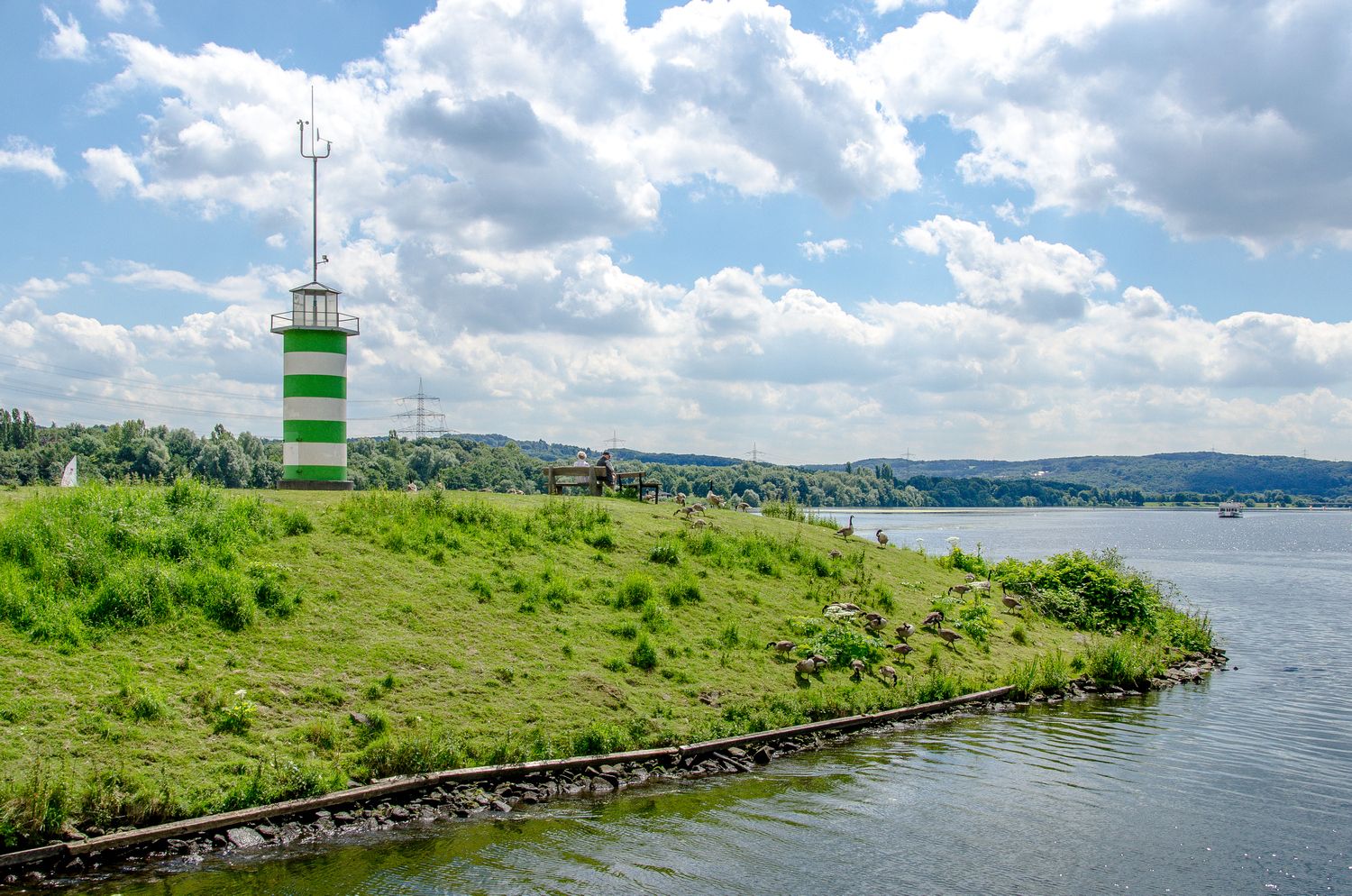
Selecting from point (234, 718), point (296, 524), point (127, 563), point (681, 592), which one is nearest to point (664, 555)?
point (681, 592)

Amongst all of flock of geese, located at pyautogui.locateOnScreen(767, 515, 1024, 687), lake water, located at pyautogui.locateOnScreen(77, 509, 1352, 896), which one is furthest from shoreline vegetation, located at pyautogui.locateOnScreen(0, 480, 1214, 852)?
lake water, located at pyautogui.locateOnScreen(77, 509, 1352, 896)

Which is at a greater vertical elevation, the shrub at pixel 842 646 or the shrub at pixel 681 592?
the shrub at pixel 681 592

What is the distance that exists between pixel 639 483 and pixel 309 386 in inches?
424

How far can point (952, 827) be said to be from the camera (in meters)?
13.0

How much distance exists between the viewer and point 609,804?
13414 mm

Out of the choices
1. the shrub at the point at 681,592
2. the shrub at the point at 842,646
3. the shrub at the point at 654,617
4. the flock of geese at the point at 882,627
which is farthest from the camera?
the shrub at the point at 681,592

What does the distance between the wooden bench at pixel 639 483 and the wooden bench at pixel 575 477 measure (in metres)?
0.85

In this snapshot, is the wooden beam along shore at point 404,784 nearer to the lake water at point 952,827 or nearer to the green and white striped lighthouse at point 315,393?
the lake water at point 952,827

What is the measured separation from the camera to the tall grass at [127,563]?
48.1 ft

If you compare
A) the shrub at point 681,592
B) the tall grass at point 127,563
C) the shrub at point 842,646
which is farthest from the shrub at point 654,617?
the tall grass at point 127,563

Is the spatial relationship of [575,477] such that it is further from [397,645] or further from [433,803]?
[433,803]

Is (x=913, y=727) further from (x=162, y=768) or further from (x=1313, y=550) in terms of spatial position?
(x=1313, y=550)

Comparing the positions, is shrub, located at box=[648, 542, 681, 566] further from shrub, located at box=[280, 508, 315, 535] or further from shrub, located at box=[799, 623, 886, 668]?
shrub, located at box=[280, 508, 315, 535]

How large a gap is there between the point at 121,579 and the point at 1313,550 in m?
107
